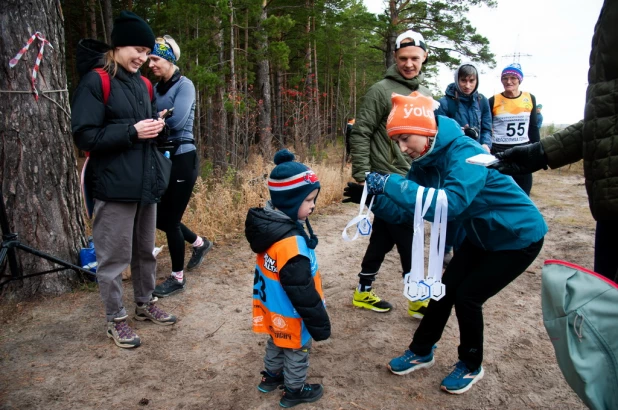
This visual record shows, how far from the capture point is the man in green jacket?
132 inches

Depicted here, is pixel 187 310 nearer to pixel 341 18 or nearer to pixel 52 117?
pixel 52 117

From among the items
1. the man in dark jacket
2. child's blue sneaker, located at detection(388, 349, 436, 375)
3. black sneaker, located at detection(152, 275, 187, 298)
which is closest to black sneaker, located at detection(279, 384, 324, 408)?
child's blue sneaker, located at detection(388, 349, 436, 375)

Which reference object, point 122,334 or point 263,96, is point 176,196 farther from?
point 263,96

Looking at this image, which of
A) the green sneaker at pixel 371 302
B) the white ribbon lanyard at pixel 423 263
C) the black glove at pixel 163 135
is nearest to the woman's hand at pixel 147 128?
the black glove at pixel 163 135

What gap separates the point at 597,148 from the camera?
168cm

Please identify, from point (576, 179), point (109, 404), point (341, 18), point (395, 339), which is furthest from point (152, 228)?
point (341, 18)

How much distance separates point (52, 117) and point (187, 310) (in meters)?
2.05

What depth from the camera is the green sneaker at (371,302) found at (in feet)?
12.2

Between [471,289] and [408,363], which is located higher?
[471,289]

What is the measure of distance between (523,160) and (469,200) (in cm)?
33

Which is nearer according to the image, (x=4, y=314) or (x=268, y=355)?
(x=268, y=355)

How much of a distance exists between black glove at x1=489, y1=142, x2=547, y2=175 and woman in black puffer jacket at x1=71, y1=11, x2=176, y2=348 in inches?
→ 88.0

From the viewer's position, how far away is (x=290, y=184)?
2291mm

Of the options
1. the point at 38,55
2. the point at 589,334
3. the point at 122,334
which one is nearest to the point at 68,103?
the point at 38,55
